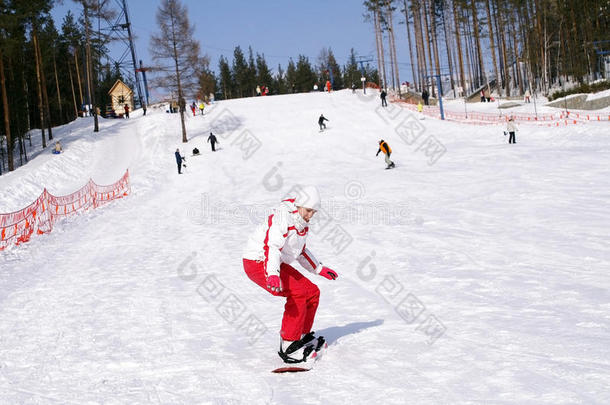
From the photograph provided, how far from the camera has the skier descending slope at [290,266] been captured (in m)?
4.45

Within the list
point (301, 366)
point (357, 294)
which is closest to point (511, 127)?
point (357, 294)

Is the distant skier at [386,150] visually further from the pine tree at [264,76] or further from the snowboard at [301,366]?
the pine tree at [264,76]

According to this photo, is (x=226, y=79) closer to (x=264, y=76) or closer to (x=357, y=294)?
(x=264, y=76)

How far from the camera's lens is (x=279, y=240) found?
4.45 m

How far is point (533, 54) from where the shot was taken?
5478 centimetres

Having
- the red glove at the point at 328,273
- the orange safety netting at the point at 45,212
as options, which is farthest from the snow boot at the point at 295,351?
the orange safety netting at the point at 45,212

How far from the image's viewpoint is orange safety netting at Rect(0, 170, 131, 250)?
14.5m

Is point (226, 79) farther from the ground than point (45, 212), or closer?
farther from the ground

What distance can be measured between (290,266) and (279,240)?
0.44 metres

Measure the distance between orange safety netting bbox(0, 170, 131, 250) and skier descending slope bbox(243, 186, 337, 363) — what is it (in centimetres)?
1069

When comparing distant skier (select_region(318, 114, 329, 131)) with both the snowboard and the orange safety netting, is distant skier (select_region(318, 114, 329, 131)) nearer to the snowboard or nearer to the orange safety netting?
the orange safety netting

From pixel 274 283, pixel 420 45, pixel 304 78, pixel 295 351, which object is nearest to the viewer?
pixel 274 283

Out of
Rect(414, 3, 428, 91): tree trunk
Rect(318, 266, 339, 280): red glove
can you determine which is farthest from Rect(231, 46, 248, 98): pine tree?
Rect(318, 266, 339, 280): red glove

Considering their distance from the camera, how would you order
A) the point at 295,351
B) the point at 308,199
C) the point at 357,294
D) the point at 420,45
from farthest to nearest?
the point at 420,45 → the point at 357,294 → the point at 295,351 → the point at 308,199
